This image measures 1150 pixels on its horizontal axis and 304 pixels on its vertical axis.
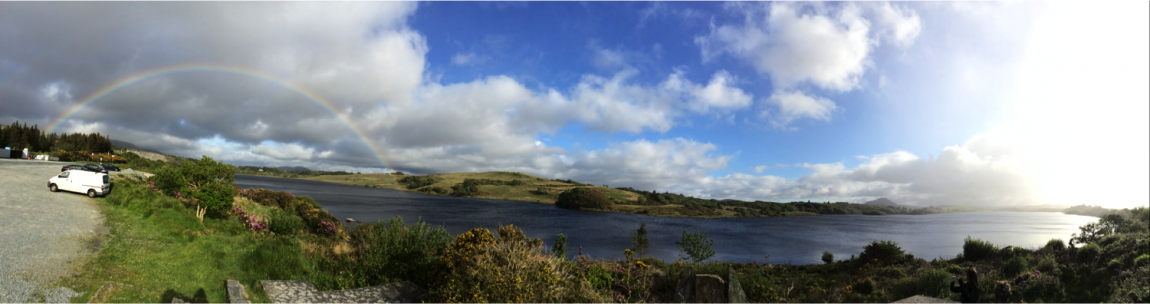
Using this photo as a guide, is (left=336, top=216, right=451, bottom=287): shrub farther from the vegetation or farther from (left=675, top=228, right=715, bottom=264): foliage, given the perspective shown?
(left=675, top=228, right=715, bottom=264): foliage

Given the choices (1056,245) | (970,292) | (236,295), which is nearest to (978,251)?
(1056,245)

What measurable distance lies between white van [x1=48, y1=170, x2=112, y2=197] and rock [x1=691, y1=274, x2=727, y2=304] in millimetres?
24593

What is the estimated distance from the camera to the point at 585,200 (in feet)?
303

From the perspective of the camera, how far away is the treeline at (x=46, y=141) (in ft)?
206

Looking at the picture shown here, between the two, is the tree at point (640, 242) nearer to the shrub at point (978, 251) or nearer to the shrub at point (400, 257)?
the shrub at point (400, 257)

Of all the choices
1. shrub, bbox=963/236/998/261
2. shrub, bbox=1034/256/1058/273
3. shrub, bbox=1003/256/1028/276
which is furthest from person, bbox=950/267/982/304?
shrub, bbox=963/236/998/261

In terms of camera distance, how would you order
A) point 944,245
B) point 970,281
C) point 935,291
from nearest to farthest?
point 970,281 < point 935,291 < point 944,245

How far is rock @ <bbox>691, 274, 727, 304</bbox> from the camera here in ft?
20.9

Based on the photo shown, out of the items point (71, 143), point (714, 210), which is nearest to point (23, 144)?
point (71, 143)

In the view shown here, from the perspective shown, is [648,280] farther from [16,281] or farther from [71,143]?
[71,143]

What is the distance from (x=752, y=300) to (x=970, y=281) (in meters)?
4.63

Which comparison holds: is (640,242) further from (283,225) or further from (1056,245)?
(1056,245)

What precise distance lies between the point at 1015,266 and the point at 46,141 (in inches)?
4783

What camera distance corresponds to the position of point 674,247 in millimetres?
41562
